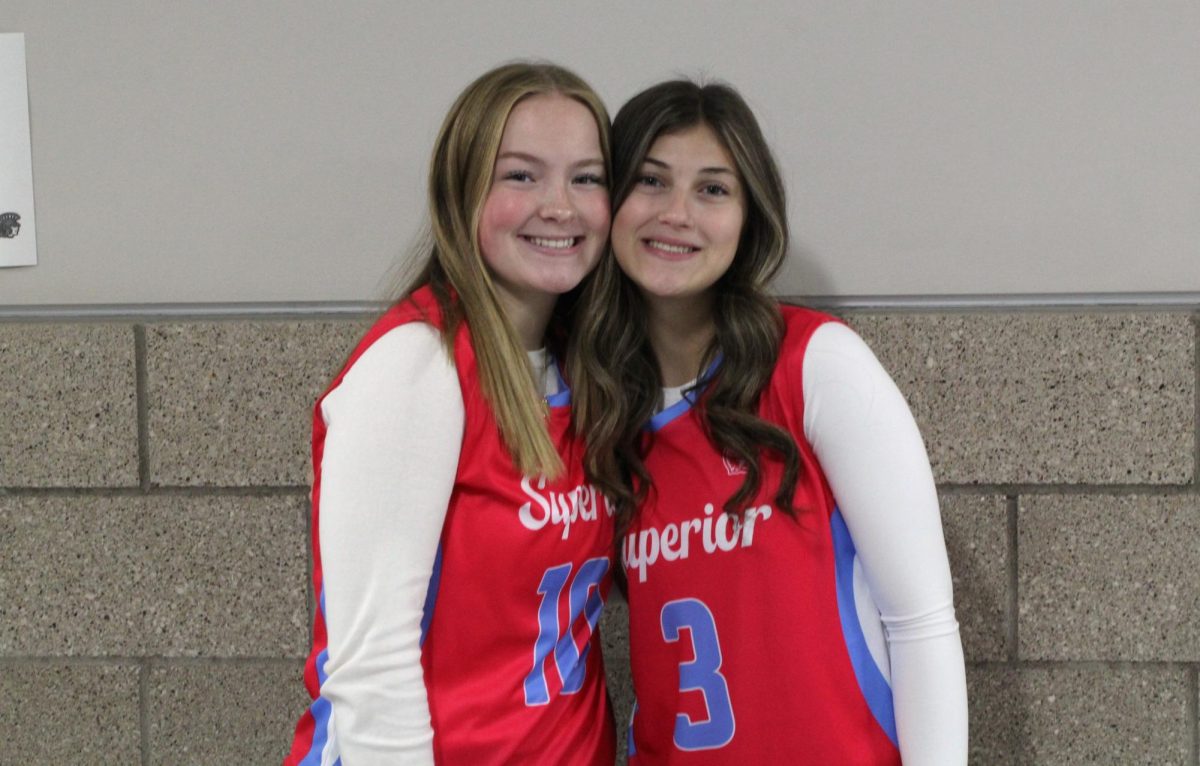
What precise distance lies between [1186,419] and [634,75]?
1120 mm

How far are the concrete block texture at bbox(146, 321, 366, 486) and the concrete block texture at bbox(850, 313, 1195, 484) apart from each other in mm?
974

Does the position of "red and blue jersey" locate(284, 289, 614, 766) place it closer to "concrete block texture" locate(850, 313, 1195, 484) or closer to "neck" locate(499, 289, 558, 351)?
"neck" locate(499, 289, 558, 351)

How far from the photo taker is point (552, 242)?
1168 millimetres

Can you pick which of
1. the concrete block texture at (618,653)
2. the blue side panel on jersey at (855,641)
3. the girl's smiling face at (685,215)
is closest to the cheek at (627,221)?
the girl's smiling face at (685,215)

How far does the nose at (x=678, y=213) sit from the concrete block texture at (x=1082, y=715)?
1025 millimetres

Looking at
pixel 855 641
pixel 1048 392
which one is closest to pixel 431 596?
pixel 855 641

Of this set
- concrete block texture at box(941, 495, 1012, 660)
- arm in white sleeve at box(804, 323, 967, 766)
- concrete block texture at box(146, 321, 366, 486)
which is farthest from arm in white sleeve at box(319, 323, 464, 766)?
concrete block texture at box(941, 495, 1012, 660)

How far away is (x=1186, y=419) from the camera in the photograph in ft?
5.22

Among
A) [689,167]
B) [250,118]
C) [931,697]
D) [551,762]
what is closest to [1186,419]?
[931,697]

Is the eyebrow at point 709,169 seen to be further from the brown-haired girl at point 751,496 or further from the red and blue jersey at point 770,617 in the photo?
the red and blue jersey at point 770,617

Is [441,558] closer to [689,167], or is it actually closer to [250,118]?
[689,167]

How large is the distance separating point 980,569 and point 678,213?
912 mm

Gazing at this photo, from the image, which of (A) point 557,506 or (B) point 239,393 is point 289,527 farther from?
(A) point 557,506

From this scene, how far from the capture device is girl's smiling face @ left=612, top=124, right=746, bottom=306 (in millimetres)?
1172
